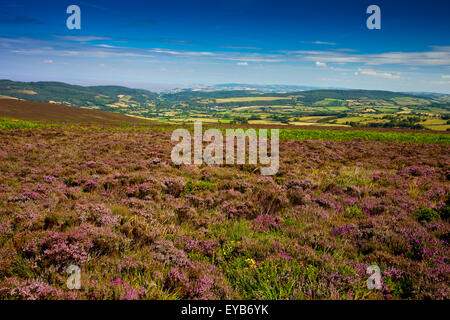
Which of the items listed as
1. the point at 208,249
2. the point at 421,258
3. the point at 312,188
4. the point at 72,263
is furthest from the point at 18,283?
the point at 312,188

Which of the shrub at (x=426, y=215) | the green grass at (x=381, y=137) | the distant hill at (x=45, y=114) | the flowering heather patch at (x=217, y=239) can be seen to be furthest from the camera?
the distant hill at (x=45, y=114)

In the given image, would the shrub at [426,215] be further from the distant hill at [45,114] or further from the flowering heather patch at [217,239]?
the distant hill at [45,114]

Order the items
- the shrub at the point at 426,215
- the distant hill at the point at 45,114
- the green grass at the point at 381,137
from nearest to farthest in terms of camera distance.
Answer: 1. the shrub at the point at 426,215
2. the green grass at the point at 381,137
3. the distant hill at the point at 45,114

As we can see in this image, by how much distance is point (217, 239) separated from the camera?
197 inches

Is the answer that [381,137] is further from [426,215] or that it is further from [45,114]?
[45,114]

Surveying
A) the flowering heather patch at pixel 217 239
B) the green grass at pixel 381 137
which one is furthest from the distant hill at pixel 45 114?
the flowering heather patch at pixel 217 239

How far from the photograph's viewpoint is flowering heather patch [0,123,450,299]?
10.9 feet

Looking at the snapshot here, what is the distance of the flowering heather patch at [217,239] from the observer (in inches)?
130

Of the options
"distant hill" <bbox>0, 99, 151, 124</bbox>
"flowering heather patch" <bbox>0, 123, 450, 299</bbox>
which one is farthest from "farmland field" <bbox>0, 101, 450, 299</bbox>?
"distant hill" <bbox>0, 99, 151, 124</bbox>

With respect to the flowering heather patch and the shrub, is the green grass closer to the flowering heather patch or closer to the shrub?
the flowering heather patch

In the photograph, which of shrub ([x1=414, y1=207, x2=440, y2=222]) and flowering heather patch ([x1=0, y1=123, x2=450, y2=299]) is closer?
flowering heather patch ([x1=0, y1=123, x2=450, y2=299])

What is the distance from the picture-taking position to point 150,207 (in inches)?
260

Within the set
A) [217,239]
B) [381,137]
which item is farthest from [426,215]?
[381,137]

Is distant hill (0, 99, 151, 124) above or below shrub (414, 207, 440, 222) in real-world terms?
above
